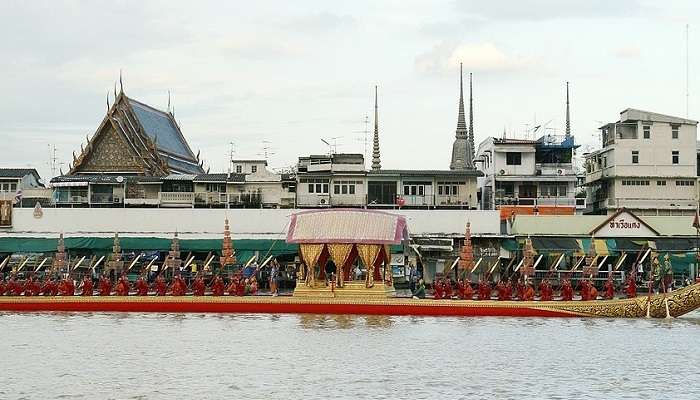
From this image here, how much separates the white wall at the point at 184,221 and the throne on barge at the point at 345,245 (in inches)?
573

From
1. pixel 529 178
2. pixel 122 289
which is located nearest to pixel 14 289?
pixel 122 289

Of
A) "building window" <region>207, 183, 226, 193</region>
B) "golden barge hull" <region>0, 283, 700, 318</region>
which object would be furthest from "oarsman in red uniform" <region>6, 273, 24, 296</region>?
"building window" <region>207, 183, 226, 193</region>

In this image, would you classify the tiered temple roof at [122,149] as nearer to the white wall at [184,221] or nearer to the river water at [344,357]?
the white wall at [184,221]

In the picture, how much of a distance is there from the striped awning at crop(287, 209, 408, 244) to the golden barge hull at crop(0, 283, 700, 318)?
1.98 m

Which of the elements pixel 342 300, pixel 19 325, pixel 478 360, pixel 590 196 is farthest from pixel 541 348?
pixel 590 196

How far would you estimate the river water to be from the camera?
23375 millimetres

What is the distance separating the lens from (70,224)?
177 ft

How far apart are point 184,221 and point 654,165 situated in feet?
78.0

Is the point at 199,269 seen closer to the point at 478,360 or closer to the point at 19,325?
the point at 19,325

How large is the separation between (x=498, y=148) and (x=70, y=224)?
21.9 meters

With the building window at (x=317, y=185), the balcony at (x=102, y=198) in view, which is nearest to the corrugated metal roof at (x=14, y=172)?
the balcony at (x=102, y=198)

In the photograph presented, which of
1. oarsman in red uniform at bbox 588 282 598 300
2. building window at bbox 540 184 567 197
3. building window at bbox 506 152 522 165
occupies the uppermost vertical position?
building window at bbox 506 152 522 165

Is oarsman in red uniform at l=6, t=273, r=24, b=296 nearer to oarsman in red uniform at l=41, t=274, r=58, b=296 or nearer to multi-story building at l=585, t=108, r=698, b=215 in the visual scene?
oarsman in red uniform at l=41, t=274, r=58, b=296

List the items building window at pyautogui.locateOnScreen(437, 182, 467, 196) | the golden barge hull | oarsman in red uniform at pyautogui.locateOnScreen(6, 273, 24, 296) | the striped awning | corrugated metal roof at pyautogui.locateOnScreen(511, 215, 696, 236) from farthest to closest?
building window at pyautogui.locateOnScreen(437, 182, 467, 196) → corrugated metal roof at pyautogui.locateOnScreen(511, 215, 696, 236) → oarsman in red uniform at pyautogui.locateOnScreen(6, 273, 24, 296) → the striped awning → the golden barge hull
